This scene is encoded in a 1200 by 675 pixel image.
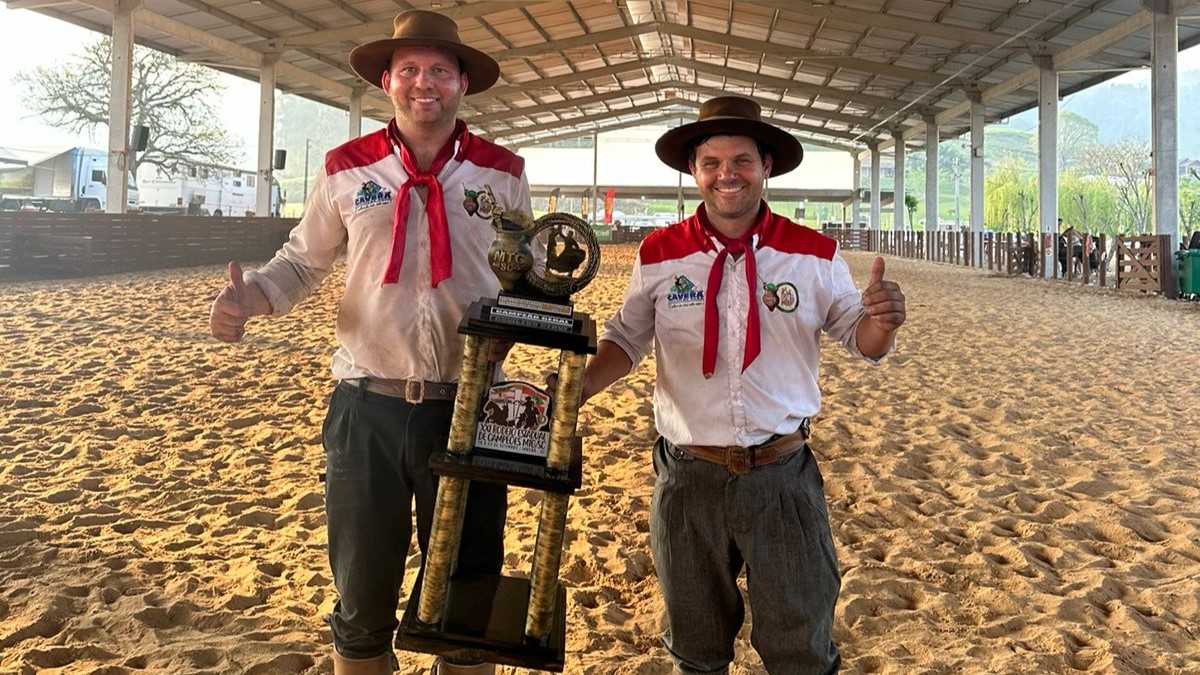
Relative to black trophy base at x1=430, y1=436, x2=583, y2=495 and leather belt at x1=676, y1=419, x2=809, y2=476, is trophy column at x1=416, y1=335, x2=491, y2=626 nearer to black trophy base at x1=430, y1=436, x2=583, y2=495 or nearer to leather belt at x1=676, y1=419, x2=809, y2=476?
black trophy base at x1=430, y1=436, x2=583, y2=495

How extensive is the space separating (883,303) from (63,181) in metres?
28.5

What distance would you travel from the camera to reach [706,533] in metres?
1.85

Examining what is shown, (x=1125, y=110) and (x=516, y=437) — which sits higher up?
(x=1125, y=110)

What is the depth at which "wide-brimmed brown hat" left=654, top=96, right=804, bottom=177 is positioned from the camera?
1.84m

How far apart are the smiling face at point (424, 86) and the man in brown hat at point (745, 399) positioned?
51 centimetres

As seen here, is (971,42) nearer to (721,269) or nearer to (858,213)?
(721,269)

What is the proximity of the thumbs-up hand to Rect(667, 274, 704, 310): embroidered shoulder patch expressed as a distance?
354 mm

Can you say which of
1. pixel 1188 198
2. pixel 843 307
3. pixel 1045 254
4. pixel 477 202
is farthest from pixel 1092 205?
pixel 477 202

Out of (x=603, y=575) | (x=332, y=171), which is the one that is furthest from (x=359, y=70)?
(x=603, y=575)

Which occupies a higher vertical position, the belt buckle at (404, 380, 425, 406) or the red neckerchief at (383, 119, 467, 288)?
the red neckerchief at (383, 119, 467, 288)

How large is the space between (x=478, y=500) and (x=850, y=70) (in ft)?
78.0

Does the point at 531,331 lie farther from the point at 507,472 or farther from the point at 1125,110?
the point at 1125,110

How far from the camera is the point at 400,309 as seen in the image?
193 cm

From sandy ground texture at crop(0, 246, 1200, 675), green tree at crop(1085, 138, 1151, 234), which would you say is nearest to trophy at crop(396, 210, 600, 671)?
sandy ground texture at crop(0, 246, 1200, 675)
